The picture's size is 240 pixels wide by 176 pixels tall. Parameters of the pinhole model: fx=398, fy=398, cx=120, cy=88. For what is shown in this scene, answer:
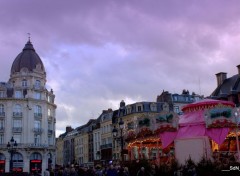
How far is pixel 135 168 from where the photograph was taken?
A: 2786 centimetres

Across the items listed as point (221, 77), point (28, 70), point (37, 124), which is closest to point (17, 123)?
point (37, 124)

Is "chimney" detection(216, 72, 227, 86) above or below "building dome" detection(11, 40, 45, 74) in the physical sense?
below

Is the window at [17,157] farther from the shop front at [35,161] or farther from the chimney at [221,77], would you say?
the chimney at [221,77]

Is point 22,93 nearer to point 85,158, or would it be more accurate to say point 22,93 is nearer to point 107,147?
point 107,147

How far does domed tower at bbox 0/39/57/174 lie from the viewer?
71.9 meters

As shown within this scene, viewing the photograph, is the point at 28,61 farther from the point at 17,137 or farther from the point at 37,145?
the point at 37,145

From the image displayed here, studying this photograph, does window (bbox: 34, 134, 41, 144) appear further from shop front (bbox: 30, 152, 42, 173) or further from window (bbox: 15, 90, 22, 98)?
window (bbox: 15, 90, 22, 98)

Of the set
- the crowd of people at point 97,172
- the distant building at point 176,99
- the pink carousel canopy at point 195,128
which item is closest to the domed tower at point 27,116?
the distant building at point 176,99

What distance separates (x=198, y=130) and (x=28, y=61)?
53.7 m

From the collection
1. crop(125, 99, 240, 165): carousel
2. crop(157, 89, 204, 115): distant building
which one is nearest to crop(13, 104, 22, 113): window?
crop(157, 89, 204, 115): distant building

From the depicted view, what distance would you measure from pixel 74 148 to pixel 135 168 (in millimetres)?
76636

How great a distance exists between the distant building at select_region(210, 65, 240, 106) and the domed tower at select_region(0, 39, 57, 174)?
34.4m

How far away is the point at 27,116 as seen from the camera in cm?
7369

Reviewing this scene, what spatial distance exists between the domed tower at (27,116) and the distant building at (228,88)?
113 feet
